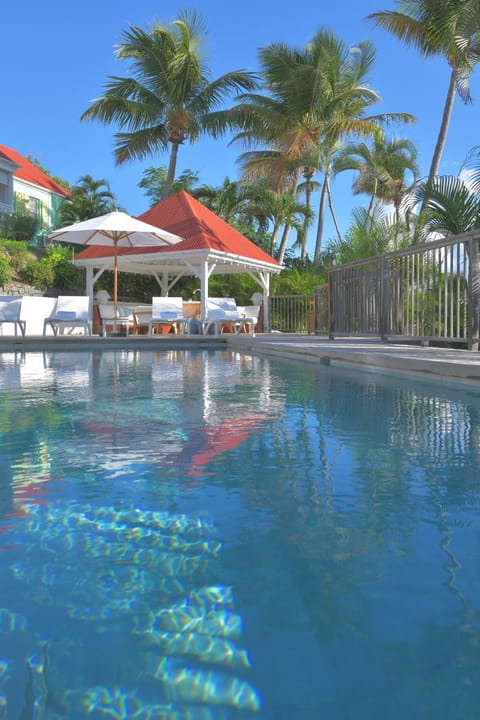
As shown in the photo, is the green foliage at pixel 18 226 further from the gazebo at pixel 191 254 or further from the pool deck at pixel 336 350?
the pool deck at pixel 336 350

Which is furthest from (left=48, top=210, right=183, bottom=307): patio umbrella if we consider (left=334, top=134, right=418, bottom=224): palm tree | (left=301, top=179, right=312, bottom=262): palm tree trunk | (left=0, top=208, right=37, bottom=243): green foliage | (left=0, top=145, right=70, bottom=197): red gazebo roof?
(left=334, top=134, right=418, bottom=224): palm tree

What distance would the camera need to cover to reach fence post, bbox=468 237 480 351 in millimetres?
6621

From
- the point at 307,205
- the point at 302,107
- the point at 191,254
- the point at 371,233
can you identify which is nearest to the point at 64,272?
the point at 191,254

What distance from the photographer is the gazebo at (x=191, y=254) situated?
1681 centimetres

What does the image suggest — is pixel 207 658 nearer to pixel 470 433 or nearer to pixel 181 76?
pixel 470 433

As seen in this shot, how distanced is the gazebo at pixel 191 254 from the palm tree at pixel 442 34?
5.96 metres

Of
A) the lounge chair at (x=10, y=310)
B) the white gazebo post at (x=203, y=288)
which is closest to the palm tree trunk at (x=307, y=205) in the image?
the white gazebo post at (x=203, y=288)

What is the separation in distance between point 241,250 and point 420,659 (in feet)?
59.0

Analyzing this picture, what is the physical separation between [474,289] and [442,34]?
12.9 metres

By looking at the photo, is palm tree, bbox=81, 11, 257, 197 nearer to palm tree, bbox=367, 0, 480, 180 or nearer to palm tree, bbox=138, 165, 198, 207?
palm tree, bbox=367, 0, 480, 180

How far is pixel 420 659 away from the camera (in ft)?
3.46

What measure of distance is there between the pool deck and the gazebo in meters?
3.87

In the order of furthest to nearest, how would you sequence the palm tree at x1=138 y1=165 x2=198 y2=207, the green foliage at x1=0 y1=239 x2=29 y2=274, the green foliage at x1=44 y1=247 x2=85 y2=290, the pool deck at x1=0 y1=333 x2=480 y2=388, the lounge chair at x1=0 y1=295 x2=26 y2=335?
1. the palm tree at x1=138 y1=165 x2=198 y2=207
2. the green foliage at x1=44 y1=247 x2=85 y2=290
3. the green foliage at x1=0 y1=239 x2=29 y2=274
4. the lounge chair at x1=0 y1=295 x2=26 y2=335
5. the pool deck at x1=0 y1=333 x2=480 y2=388

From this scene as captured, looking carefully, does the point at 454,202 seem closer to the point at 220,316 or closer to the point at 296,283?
the point at 220,316
